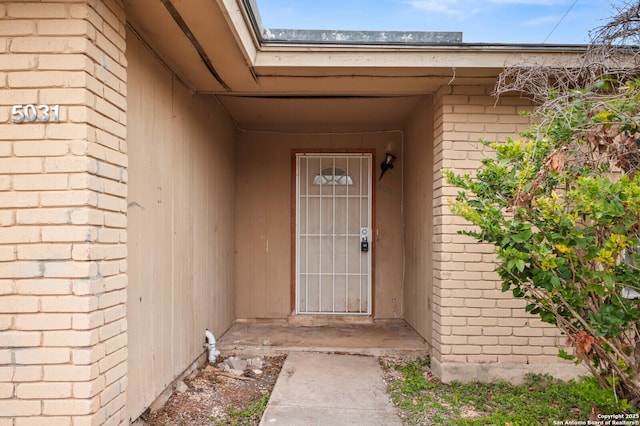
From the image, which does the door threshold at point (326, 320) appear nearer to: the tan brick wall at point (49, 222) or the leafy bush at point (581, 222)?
the leafy bush at point (581, 222)

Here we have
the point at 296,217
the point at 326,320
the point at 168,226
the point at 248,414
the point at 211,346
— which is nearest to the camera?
the point at 248,414

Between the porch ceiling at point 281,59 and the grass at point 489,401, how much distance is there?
2516mm

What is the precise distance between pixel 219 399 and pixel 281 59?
2.90 metres

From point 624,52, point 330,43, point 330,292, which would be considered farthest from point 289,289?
point 624,52

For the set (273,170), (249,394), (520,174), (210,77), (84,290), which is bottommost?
(249,394)

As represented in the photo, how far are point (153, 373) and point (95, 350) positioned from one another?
1.06 metres

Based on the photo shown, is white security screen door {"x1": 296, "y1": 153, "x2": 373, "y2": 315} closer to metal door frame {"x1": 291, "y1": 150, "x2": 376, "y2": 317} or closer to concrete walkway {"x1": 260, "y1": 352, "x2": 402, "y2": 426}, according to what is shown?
metal door frame {"x1": 291, "y1": 150, "x2": 376, "y2": 317}

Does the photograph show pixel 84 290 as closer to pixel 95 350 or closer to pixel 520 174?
pixel 95 350

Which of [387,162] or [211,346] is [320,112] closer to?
[387,162]

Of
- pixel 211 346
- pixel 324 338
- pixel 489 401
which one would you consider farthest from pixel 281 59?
pixel 489 401

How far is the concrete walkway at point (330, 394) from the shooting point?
9.70 ft

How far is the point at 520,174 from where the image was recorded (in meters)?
2.28

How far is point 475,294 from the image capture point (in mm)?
3734

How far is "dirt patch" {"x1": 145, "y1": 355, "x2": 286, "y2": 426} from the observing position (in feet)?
10.2
